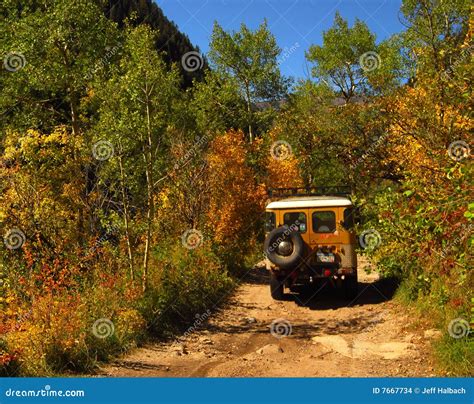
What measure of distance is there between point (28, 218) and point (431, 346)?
908cm

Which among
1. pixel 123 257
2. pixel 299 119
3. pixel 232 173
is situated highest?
pixel 299 119

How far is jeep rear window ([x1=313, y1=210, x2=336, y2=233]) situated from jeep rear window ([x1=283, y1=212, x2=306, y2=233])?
11.1 inches

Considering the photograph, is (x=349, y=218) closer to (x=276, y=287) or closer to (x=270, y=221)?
(x=270, y=221)

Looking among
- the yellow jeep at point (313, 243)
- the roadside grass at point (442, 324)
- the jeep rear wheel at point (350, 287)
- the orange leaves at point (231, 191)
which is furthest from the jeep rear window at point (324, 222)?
the orange leaves at point (231, 191)

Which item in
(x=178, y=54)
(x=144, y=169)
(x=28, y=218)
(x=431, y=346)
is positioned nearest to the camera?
(x=431, y=346)

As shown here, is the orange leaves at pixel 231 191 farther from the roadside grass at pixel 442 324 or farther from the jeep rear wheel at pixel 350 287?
the roadside grass at pixel 442 324

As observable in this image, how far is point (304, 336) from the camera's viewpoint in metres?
8.99

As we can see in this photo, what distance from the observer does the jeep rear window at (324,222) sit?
1132 centimetres

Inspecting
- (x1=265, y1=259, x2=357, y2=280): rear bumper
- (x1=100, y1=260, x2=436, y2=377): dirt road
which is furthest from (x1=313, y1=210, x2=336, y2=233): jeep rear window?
(x1=100, y1=260, x2=436, y2=377): dirt road

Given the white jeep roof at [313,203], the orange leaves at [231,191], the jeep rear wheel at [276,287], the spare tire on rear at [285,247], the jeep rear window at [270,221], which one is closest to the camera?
the spare tire on rear at [285,247]

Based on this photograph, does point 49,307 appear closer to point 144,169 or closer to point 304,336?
point 144,169

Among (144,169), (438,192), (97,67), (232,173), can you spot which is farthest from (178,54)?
(438,192)

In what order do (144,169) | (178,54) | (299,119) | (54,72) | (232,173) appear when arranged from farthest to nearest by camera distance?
(178,54) → (232,173) → (299,119) → (54,72) → (144,169)

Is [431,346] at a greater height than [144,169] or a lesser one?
lesser
